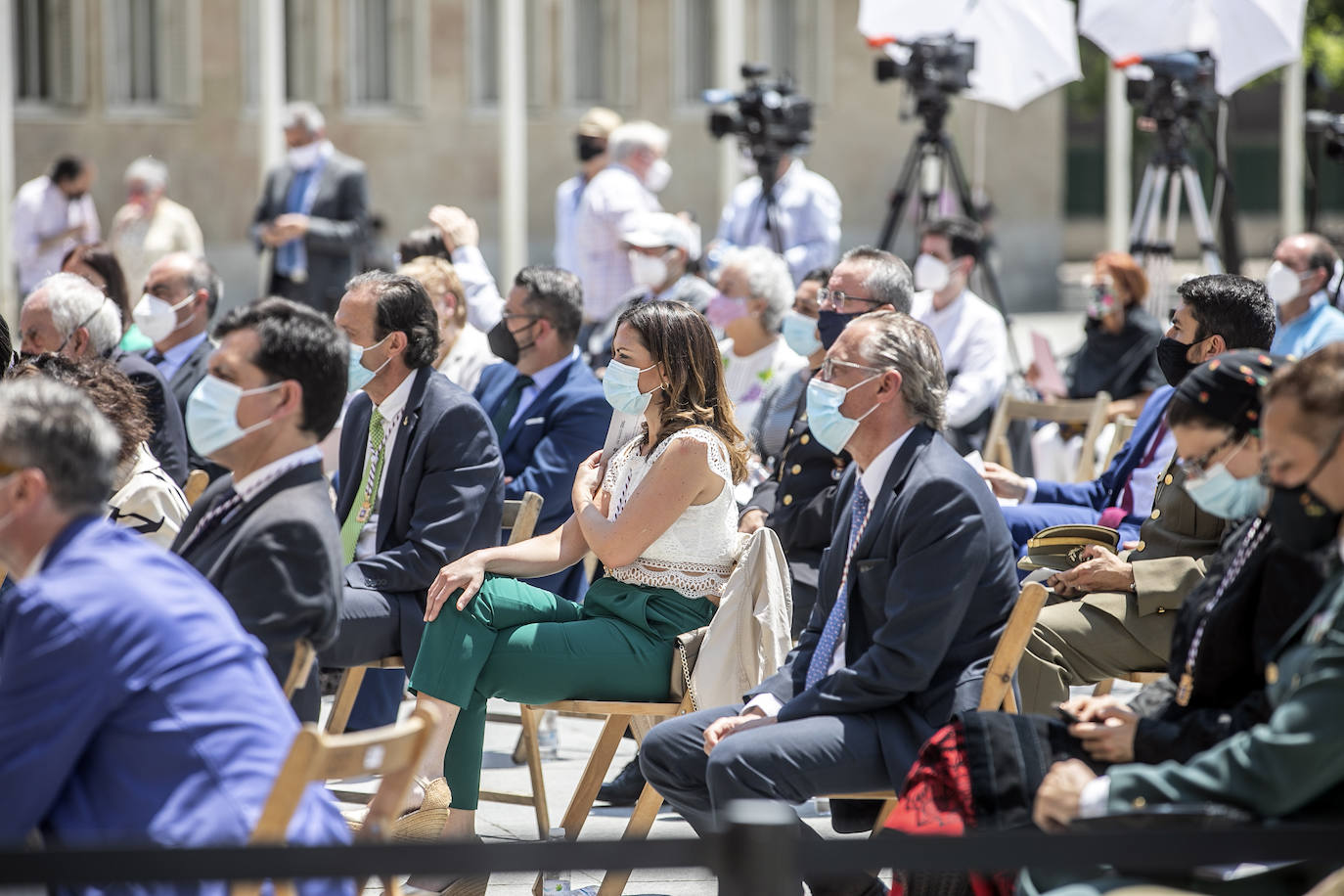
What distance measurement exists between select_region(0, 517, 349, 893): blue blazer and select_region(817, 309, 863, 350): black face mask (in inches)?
120

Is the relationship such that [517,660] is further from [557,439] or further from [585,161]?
[585,161]

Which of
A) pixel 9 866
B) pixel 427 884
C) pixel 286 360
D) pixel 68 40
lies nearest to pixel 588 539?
pixel 427 884

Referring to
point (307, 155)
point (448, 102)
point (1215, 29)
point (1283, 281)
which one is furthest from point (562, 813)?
point (448, 102)

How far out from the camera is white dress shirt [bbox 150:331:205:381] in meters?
6.04

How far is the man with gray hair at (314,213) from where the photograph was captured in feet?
32.6

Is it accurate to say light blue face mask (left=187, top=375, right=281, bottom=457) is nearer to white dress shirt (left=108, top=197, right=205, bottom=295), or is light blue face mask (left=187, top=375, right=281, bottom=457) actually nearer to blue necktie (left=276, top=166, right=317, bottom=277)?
blue necktie (left=276, top=166, right=317, bottom=277)

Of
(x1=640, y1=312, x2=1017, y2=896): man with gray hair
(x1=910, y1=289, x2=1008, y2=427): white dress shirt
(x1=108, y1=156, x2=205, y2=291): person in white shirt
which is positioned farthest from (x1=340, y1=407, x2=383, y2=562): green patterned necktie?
(x1=108, y1=156, x2=205, y2=291): person in white shirt

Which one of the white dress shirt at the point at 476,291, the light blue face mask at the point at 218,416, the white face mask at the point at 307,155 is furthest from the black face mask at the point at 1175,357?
the white face mask at the point at 307,155

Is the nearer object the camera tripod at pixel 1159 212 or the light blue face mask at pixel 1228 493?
the light blue face mask at pixel 1228 493

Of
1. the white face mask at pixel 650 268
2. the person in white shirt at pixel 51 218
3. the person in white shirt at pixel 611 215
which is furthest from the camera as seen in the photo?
the person in white shirt at pixel 51 218

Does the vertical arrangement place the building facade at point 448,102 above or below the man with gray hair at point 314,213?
above

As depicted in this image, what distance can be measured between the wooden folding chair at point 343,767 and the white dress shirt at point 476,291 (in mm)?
4415

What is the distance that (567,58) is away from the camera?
786 inches

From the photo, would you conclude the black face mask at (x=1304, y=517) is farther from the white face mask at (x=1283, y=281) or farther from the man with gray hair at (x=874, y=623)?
the white face mask at (x=1283, y=281)
